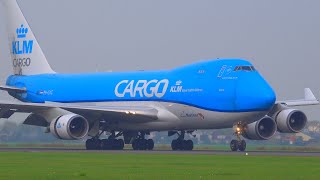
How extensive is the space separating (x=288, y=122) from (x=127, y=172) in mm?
28348

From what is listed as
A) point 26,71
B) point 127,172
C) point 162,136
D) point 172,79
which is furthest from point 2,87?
point 127,172

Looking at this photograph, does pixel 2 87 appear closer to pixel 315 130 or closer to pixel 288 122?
pixel 288 122

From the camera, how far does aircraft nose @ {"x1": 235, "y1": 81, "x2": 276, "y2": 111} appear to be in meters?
53.7

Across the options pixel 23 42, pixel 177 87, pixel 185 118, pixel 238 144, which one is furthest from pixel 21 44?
pixel 238 144

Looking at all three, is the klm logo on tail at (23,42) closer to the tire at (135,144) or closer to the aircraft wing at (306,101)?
the tire at (135,144)

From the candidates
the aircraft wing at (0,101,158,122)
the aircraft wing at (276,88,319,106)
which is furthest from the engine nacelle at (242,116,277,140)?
the aircraft wing at (0,101,158,122)

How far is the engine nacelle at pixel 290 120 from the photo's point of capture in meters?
58.7

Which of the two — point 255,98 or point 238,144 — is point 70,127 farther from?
point 255,98

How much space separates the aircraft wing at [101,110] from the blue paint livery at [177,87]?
111 centimetres

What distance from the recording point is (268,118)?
5900 centimetres

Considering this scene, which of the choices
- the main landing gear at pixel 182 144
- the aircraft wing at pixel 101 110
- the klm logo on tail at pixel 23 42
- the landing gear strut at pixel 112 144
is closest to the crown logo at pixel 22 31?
the klm logo on tail at pixel 23 42

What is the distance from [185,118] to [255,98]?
5539 mm

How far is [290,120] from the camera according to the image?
194ft

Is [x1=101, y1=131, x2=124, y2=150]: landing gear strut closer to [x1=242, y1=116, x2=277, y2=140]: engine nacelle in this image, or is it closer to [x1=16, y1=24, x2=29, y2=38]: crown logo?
[x1=242, y1=116, x2=277, y2=140]: engine nacelle
